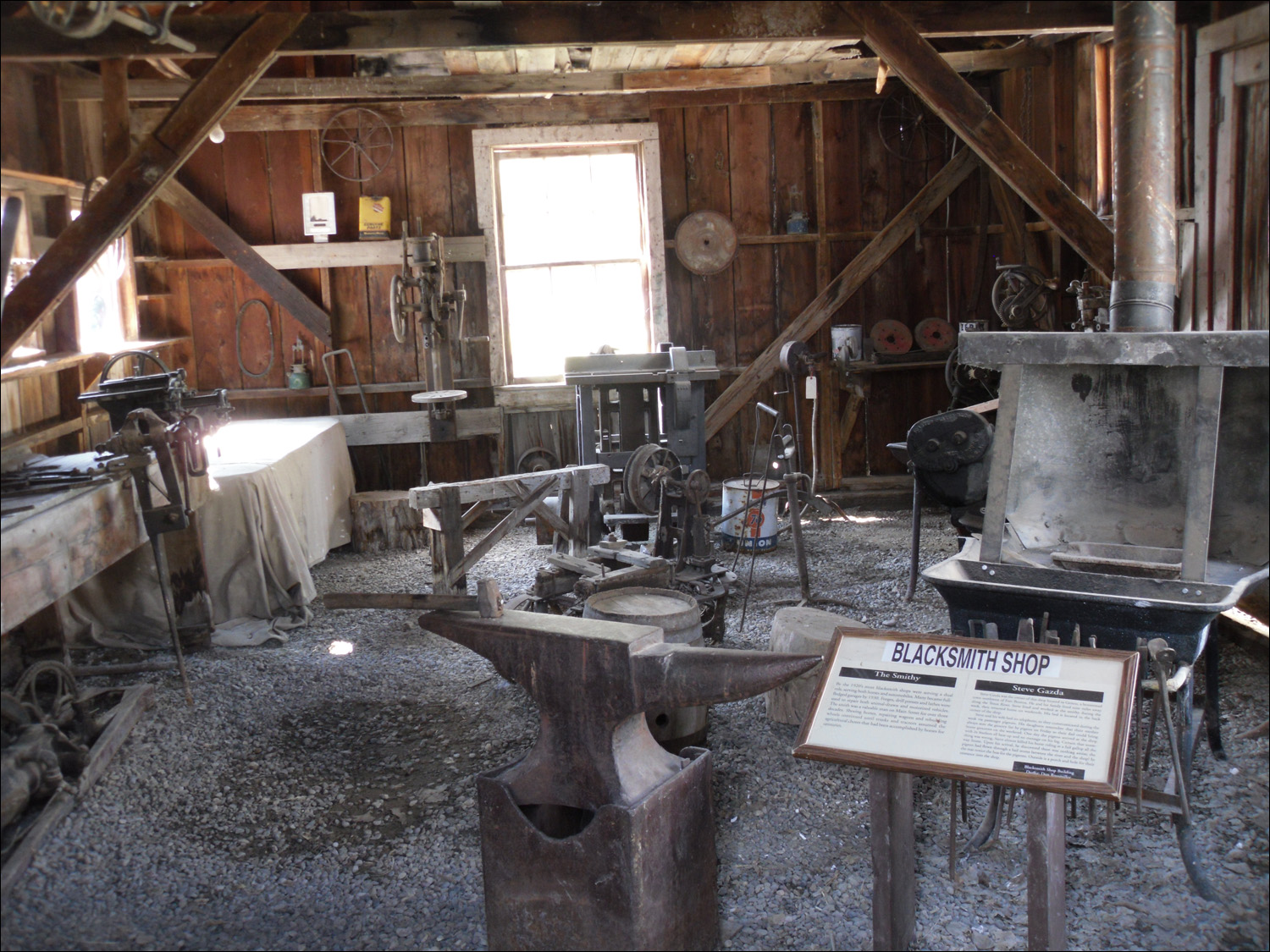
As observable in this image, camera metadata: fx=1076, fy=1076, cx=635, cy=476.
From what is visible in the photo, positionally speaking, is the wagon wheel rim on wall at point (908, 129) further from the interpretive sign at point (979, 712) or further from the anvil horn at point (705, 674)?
the anvil horn at point (705, 674)

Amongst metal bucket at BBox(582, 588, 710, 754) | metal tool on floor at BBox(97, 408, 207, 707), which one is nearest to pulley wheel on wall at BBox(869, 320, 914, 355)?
metal bucket at BBox(582, 588, 710, 754)

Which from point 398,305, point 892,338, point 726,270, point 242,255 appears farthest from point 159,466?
point 892,338

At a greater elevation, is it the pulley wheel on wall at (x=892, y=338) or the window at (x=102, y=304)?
the window at (x=102, y=304)

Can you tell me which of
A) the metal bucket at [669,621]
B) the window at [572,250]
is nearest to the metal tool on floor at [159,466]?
the metal bucket at [669,621]

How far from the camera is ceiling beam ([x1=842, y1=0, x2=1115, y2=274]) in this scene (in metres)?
5.74

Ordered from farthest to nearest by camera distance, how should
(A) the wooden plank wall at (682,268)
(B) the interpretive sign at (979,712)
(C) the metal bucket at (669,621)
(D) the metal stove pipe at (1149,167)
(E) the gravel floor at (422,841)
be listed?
1. (A) the wooden plank wall at (682,268)
2. (C) the metal bucket at (669,621)
3. (D) the metal stove pipe at (1149,167)
4. (E) the gravel floor at (422,841)
5. (B) the interpretive sign at (979,712)

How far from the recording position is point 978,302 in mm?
9227

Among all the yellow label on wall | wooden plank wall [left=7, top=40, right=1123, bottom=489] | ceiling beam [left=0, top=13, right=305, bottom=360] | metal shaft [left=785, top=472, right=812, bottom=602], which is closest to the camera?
ceiling beam [left=0, top=13, right=305, bottom=360]

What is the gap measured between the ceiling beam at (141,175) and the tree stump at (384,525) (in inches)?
129

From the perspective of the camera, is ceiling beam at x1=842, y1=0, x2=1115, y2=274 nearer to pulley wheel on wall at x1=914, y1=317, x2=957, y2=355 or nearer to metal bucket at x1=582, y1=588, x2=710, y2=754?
metal bucket at x1=582, y1=588, x2=710, y2=754

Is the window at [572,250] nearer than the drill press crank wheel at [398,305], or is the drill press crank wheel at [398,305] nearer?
the drill press crank wheel at [398,305]

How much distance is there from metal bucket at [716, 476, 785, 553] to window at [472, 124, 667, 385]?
6.50 feet

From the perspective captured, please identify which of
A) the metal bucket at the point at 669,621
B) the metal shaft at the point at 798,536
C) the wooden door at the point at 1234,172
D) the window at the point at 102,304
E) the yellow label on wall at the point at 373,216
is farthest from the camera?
the yellow label on wall at the point at 373,216

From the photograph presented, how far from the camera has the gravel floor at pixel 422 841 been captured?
A: 3.37 m
